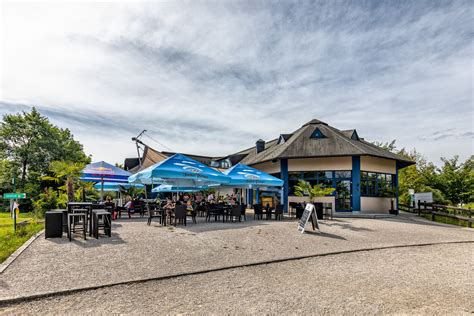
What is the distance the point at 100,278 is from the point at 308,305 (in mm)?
3433

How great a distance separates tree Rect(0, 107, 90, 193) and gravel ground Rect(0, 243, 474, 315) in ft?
108

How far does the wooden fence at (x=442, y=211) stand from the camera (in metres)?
14.1

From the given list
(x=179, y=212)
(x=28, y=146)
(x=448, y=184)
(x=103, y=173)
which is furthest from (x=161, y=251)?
(x=28, y=146)

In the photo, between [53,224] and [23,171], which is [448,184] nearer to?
[53,224]

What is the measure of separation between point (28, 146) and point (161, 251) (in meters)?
33.6

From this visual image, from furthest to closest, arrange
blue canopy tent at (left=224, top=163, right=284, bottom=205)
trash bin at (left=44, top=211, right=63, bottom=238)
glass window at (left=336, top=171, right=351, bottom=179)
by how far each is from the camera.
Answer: glass window at (left=336, top=171, right=351, bottom=179), blue canopy tent at (left=224, top=163, right=284, bottom=205), trash bin at (left=44, top=211, right=63, bottom=238)

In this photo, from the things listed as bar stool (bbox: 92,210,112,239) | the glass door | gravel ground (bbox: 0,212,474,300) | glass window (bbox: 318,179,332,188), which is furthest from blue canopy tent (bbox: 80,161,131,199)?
the glass door

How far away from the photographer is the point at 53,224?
7.90 m

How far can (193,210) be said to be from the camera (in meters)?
11.9

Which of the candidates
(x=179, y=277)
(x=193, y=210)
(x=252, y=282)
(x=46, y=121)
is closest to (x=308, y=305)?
(x=252, y=282)

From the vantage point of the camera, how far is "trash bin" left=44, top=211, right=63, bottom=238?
25.8 feet

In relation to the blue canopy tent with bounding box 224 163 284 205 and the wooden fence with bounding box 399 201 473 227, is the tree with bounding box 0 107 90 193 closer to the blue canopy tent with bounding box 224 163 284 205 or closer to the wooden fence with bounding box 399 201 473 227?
the blue canopy tent with bounding box 224 163 284 205

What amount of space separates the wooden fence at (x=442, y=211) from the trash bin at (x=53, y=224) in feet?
55.8

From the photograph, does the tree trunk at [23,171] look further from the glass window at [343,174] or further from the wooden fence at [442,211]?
the wooden fence at [442,211]
